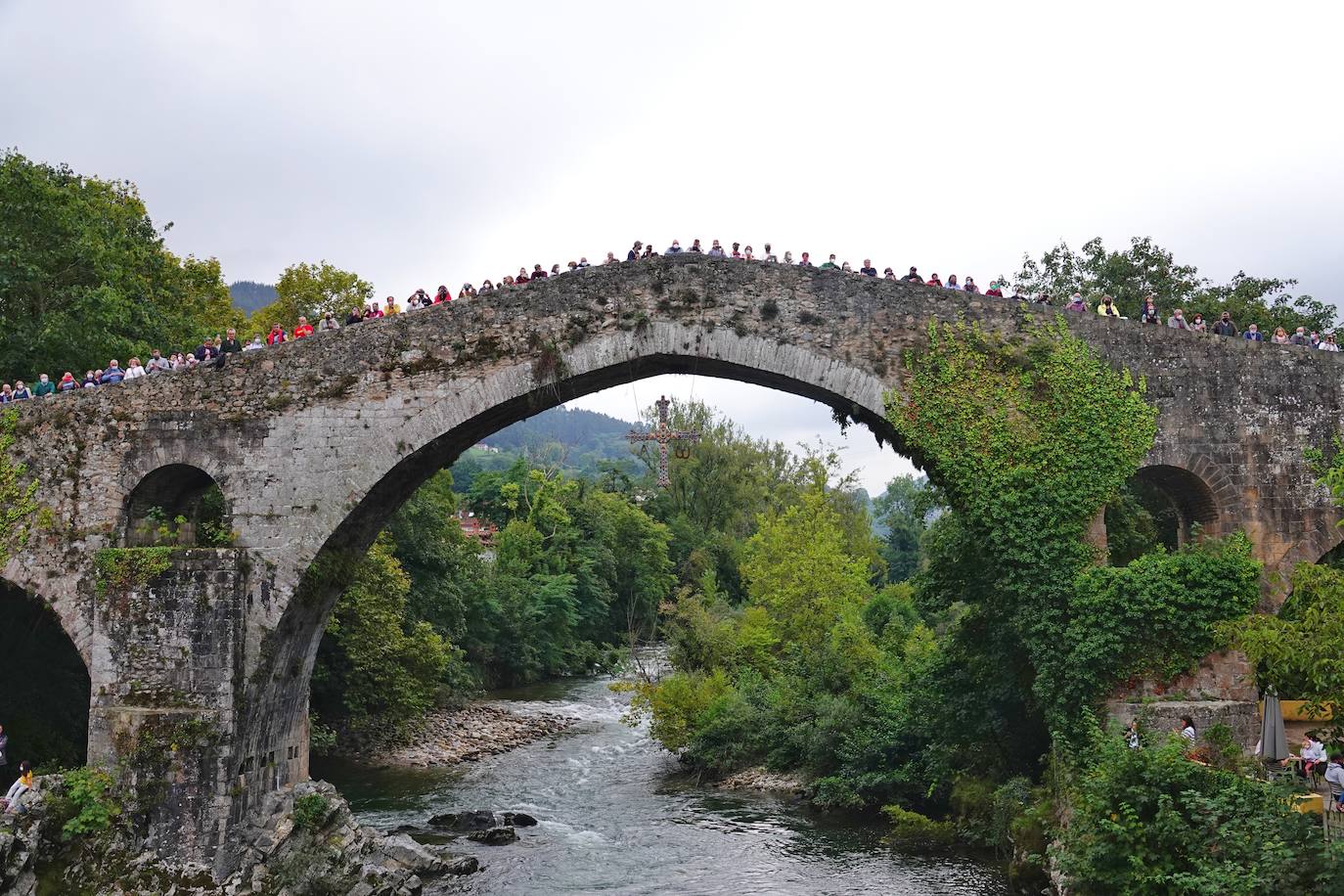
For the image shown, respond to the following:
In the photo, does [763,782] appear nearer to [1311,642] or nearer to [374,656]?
[374,656]

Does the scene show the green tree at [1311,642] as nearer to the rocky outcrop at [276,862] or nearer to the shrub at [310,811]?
the rocky outcrop at [276,862]

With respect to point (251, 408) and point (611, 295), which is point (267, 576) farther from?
point (611, 295)

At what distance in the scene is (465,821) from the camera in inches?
696

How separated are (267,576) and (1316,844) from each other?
Answer: 11198mm

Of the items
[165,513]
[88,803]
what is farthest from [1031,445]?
[88,803]

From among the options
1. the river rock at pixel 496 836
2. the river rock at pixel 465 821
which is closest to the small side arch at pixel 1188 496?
the river rock at pixel 496 836

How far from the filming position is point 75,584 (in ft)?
45.3

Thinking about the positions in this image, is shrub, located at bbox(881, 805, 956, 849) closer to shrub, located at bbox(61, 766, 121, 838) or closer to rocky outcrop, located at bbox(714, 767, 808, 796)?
rocky outcrop, located at bbox(714, 767, 808, 796)

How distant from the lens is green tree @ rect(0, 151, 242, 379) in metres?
18.4

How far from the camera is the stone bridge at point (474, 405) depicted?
1388 cm

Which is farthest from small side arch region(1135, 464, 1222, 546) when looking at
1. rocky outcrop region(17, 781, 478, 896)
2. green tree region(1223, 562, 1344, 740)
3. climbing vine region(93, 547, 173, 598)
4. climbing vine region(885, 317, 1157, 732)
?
climbing vine region(93, 547, 173, 598)

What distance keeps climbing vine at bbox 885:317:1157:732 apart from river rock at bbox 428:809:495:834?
8557mm

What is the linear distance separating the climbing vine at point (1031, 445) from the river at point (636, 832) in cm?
329

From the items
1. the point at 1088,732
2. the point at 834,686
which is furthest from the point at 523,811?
the point at 1088,732
